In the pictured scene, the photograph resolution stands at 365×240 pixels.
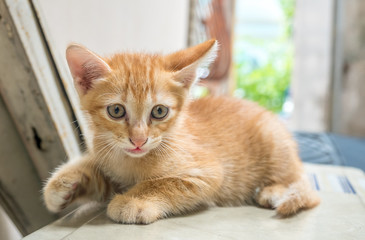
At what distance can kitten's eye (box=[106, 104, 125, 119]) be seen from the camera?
975 mm

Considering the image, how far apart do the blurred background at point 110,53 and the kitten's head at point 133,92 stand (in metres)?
0.20

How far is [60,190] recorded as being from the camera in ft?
3.36

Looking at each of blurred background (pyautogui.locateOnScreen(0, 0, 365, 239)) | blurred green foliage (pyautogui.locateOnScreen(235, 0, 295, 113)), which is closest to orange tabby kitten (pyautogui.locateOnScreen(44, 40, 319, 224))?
blurred background (pyautogui.locateOnScreen(0, 0, 365, 239))

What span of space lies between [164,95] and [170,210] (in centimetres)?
32

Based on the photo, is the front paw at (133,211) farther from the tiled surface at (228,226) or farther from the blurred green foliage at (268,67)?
the blurred green foliage at (268,67)

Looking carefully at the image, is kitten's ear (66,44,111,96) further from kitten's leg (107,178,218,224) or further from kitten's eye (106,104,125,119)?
kitten's leg (107,178,218,224)

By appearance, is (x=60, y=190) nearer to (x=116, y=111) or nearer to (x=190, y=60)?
(x=116, y=111)

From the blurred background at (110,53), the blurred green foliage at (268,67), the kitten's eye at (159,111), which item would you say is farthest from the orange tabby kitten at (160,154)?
the blurred green foliage at (268,67)

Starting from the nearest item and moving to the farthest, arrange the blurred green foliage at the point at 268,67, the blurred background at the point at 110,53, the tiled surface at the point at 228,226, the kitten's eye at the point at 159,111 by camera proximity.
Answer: the tiled surface at the point at 228,226
the kitten's eye at the point at 159,111
the blurred background at the point at 110,53
the blurred green foliage at the point at 268,67

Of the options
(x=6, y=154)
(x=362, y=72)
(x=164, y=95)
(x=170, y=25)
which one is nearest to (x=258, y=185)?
(x=164, y=95)

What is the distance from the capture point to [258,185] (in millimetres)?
1315

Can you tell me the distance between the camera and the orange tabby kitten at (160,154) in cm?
98

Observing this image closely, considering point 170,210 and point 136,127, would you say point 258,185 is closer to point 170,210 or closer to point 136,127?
point 170,210

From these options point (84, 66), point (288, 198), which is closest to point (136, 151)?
point (84, 66)
